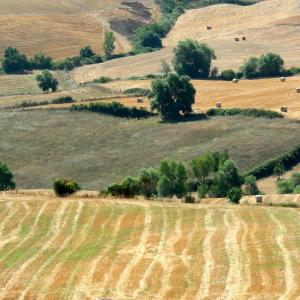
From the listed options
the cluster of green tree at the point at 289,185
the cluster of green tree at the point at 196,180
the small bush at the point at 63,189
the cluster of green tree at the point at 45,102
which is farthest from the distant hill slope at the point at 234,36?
the small bush at the point at 63,189

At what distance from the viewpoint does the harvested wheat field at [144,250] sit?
3769 centimetres

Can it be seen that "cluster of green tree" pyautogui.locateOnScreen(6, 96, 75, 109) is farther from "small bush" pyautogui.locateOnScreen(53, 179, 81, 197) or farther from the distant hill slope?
"small bush" pyautogui.locateOnScreen(53, 179, 81, 197)

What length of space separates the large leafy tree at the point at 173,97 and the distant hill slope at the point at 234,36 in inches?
1373

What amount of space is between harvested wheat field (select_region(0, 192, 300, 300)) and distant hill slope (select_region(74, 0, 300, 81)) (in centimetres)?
10218

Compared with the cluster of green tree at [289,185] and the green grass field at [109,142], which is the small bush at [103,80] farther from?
the cluster of green tree at [289,185]

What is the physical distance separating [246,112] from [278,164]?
21786 millimetres

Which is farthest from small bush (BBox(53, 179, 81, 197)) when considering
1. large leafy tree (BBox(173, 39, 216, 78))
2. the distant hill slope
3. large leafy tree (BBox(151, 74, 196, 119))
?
the distant hill slope

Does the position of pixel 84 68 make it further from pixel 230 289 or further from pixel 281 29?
pixel 230 289

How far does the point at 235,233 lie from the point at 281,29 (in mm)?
135085

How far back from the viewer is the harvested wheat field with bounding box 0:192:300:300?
124 ft

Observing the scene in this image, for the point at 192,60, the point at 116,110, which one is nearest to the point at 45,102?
the point at 116,110

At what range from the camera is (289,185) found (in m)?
83.8

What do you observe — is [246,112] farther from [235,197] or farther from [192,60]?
[235,197]

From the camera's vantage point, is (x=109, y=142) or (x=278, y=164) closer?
(x=278, y=164)
